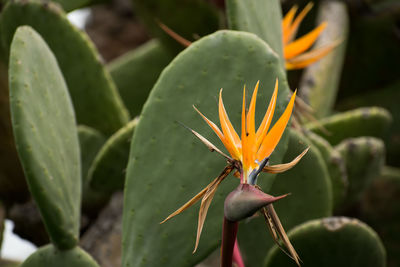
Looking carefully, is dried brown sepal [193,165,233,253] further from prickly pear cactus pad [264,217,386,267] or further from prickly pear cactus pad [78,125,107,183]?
prickly pear cactus pad [78,125,107,183]

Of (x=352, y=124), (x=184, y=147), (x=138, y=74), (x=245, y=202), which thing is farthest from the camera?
(x=138, y=74)

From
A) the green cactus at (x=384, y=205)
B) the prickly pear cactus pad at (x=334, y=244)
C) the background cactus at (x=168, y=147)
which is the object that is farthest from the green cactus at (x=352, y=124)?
the prickly pear cactus pad at (x=334, y=244)

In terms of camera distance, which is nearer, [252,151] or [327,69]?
[252,151]

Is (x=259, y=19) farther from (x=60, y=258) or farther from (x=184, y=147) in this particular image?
(x=60, y=258)

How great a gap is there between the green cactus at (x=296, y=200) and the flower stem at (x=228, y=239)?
14.1 inches

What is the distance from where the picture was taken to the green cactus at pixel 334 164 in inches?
48.1

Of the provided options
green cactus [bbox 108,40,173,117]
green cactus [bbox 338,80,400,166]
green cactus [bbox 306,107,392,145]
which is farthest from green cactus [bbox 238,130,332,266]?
green cactus [bbox 338,80,400,166]

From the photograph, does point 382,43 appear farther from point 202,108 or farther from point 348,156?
point 202,108

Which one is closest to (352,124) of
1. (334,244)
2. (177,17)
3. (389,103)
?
(334,244)

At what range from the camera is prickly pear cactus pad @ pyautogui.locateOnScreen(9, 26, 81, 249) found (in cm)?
89

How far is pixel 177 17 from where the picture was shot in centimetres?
180

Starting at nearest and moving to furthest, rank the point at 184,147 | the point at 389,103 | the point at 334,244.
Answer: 1. the point at 184,147
2. the point at 334,244
3. the point at 389,103

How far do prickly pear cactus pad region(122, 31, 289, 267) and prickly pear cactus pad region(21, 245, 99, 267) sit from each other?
0.21 ft

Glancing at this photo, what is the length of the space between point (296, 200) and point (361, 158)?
0.79 feet
